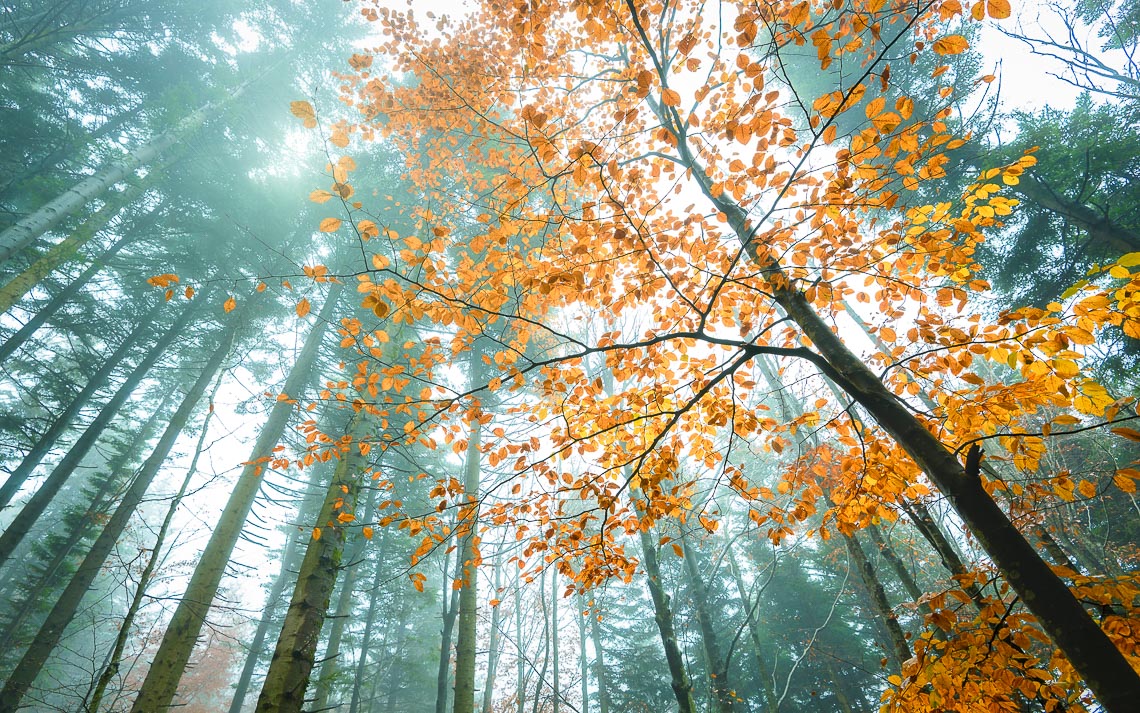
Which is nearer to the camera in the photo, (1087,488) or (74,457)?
(1087,488)

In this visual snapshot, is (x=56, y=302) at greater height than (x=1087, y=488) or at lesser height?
greater

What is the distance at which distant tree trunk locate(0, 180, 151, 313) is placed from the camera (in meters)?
6.58

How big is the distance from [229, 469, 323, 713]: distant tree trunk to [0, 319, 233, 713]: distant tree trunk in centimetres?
297

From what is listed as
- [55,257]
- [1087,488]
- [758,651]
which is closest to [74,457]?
[55,257]

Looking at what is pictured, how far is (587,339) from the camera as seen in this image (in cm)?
926

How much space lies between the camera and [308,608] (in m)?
3.76

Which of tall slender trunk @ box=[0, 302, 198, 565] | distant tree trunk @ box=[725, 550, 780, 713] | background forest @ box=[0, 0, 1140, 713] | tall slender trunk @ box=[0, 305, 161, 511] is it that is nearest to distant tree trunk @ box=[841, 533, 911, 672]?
background forest @ box=[0, 0, 1140, 713]

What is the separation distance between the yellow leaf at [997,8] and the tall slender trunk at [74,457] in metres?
13.8

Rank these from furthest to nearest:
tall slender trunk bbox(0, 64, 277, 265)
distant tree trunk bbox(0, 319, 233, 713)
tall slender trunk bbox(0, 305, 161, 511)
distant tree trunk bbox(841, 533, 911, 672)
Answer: tall slender trunk bbox(0, 305, 161, 511), distant tree trunk bbox(0, 319, 233, 713), tall slender trunk bbox(0, 64, 277, 265), distant tree trunk bbox(841, 533, 911, 672)

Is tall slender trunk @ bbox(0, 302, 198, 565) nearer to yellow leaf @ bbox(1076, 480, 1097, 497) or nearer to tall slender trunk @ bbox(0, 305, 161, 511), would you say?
tall slender trunk @ bbox(0, 305, 161, 511)

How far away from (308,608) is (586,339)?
6.82 metres

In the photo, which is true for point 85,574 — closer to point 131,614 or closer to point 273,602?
point 273,602

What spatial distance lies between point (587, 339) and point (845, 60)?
38.5 ft

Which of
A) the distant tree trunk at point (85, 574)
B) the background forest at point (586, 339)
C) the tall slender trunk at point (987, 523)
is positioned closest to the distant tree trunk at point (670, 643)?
the background forest at point (586, 339)
